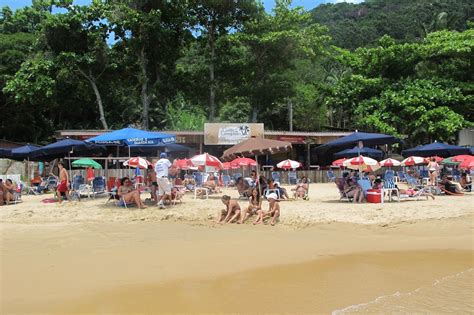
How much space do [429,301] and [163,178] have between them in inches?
293

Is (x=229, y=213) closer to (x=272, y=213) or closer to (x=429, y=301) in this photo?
(x=272, y=213)

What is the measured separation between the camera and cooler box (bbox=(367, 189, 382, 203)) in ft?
38.7

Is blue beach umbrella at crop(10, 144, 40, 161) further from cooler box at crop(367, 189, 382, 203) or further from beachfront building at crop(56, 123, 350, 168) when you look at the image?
cooler box at crop(367, 189, 382, 203)

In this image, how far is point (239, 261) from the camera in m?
6.72

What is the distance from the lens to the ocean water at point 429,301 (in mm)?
4699

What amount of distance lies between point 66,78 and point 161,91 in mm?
5745

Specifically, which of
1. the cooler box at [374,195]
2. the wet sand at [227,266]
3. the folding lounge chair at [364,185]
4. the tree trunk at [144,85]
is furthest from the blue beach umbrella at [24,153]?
the tree trunk at [144,85]

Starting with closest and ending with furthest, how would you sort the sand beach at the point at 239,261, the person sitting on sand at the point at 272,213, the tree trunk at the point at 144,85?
the sand beach at the point at 239,261 < the person sitting on sand at the point at 272,213 < the tree trunk at the point at 144,85

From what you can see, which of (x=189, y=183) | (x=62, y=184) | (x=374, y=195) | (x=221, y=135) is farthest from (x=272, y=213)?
(x=221, y=135)

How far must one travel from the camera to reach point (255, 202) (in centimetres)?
1006

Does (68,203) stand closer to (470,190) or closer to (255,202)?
(255,202)

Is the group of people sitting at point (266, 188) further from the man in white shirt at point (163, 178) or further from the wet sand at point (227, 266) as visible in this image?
the wet sand at point (227, 266)

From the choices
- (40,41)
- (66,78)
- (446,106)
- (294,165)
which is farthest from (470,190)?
(40,41)

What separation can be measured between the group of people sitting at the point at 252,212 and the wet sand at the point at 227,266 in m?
0.40
